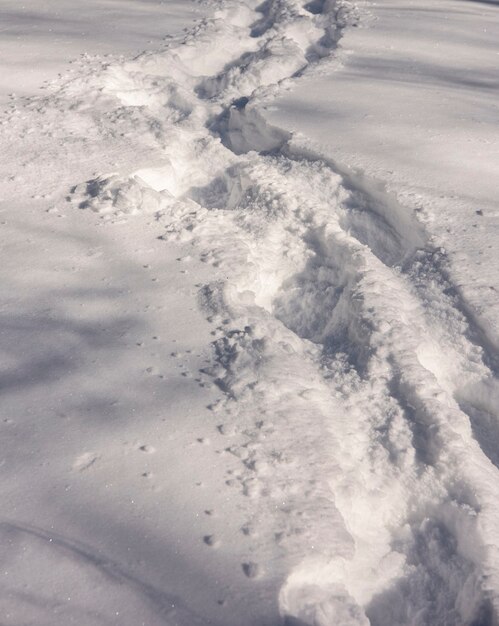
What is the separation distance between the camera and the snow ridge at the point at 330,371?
107 cm

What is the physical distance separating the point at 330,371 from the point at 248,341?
0.18 metres

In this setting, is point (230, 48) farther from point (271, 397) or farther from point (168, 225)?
point (271, 397)

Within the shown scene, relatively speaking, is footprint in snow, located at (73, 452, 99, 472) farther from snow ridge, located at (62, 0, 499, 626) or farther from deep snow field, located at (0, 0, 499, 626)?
snow ridge, located at (62, 0, 499, 626)

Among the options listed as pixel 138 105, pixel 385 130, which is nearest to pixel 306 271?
pixel 385 130

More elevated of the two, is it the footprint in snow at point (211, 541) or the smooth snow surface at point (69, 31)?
the smooth snow surface at point (69, 31)

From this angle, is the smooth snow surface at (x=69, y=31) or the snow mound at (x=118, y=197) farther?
the smooth snow surface at (x=69, y=31)

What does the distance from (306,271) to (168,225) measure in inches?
14.6

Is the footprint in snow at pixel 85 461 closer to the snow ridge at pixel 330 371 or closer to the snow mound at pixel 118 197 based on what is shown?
the snow ridge at pixel 330 371

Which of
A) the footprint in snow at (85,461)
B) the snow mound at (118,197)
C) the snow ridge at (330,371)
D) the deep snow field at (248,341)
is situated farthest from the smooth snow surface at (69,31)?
the footprint in snow at (85,461)

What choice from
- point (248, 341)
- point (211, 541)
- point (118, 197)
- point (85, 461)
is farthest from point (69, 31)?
point (211, 541)

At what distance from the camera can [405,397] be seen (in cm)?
136

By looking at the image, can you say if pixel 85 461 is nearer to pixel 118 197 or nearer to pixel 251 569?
pixel 251 569

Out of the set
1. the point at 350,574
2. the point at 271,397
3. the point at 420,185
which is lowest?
the point at 350,574

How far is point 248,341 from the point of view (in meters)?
1.40
